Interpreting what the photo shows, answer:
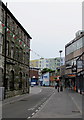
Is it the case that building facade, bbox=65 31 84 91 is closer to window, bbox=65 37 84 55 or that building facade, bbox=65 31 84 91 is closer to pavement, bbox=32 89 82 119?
window, bbox=65 37 84 55

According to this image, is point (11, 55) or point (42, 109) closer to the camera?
point (42, 109)

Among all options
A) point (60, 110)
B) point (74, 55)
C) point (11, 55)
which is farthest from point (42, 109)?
point (74, 55)

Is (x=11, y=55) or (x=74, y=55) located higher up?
(x=74, y=55)

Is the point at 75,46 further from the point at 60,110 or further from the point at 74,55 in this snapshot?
the point at 60,110

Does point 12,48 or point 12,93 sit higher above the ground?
point 12,48

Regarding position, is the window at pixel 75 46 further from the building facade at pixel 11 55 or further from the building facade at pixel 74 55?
the building facade at pixel 11 55

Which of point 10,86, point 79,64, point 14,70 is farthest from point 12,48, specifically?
point 79,64

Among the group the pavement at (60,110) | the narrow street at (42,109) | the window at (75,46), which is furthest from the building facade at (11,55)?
the window at (75,46)

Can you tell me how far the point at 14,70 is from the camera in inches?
1099

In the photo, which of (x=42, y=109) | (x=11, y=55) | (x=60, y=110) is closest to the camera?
(x=60, y=110)

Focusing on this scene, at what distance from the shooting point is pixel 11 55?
1070 inches

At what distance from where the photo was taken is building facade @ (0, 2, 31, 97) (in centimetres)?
2337

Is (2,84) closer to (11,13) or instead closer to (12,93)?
(12,93)

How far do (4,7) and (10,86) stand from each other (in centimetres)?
946
